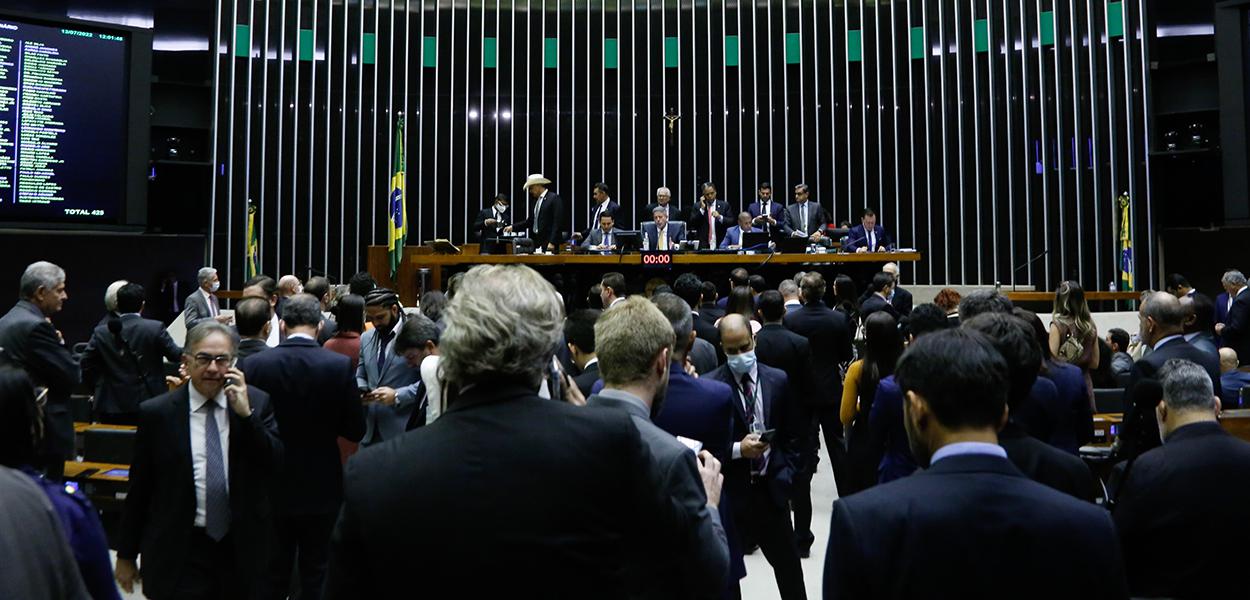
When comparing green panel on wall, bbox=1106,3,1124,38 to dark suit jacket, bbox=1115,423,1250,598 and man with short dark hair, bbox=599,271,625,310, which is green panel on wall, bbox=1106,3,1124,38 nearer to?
man with short dark hair, bbox=599,271,625,310

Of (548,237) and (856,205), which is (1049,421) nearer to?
(548,237)

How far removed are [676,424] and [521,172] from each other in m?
12.8

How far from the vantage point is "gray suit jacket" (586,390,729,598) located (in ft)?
6.35

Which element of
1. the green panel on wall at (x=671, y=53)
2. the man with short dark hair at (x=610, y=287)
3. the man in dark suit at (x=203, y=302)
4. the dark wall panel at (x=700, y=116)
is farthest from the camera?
the green panel on wall at (x=671, y=53)

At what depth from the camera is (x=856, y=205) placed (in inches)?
588

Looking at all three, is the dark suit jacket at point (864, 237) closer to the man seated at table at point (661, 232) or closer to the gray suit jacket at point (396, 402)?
the man seated at table at point (661, 232)

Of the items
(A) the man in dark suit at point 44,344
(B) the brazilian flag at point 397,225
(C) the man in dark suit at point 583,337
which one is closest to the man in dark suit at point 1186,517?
A: (C) the man in dark suit at point 583,337

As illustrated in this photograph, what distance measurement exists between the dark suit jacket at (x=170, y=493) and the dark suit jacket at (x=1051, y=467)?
218 centimetres

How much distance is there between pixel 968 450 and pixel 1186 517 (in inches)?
45.9

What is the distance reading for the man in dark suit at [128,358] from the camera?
228 inches

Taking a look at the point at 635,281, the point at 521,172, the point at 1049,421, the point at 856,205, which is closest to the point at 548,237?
the point at 635,281

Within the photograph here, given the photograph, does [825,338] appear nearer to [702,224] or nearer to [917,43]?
[702,224]

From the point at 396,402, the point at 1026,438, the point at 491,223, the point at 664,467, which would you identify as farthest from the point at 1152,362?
the point at 491,223

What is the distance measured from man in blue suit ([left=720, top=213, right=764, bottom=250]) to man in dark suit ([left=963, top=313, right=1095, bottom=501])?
831cm
